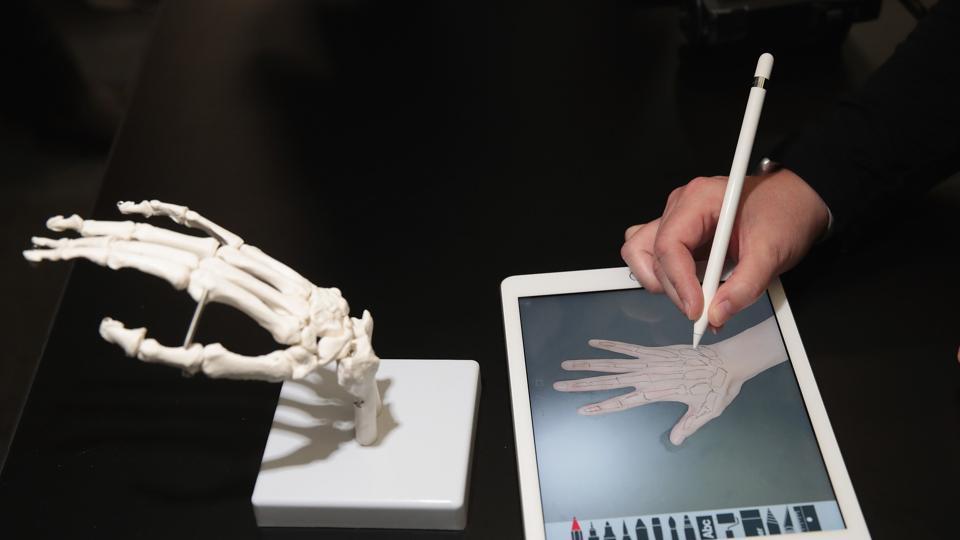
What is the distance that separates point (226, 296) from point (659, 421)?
37 centimetres

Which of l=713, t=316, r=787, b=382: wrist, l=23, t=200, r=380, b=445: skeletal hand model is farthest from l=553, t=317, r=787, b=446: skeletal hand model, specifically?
l=23, t=200, r=380, b=445: skeletal hand model

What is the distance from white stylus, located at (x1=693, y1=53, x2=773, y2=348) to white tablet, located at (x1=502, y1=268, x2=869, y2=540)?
52mm

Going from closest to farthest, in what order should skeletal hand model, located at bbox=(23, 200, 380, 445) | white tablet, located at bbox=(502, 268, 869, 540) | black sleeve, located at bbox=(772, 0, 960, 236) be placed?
skeletal hand model, located at bbox=(23, 200, 380, 445) < white tablet, located at bbox=(502, 268, 869, 540) < black sleeve, located at bbox=(772, 0, 960, 236)

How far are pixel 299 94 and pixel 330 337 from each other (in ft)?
1.81

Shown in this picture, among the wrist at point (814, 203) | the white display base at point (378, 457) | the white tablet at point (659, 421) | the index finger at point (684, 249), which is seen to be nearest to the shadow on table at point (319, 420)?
the white display base at point (378, 457)

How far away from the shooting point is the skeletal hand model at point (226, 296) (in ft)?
1.68

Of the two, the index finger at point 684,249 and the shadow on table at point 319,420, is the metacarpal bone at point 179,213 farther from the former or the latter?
the index finger at point 684,249

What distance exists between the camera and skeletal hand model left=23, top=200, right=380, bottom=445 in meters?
0.51

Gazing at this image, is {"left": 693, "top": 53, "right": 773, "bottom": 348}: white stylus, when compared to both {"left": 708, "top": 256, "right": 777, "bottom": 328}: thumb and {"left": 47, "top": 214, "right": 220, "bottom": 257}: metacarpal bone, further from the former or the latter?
{"left": 47, "top": 214, "right": 220, "bottom": 257}: metacarpal bone

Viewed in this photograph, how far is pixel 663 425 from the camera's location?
26.4 inches

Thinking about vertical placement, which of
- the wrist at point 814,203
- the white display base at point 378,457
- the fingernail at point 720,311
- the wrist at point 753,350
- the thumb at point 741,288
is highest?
the wrist at point 814,203

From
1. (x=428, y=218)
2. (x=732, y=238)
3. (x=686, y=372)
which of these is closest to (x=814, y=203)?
(x=732, y=238)

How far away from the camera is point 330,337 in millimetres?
563

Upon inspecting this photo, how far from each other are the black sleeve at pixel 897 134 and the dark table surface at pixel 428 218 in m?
0.07
